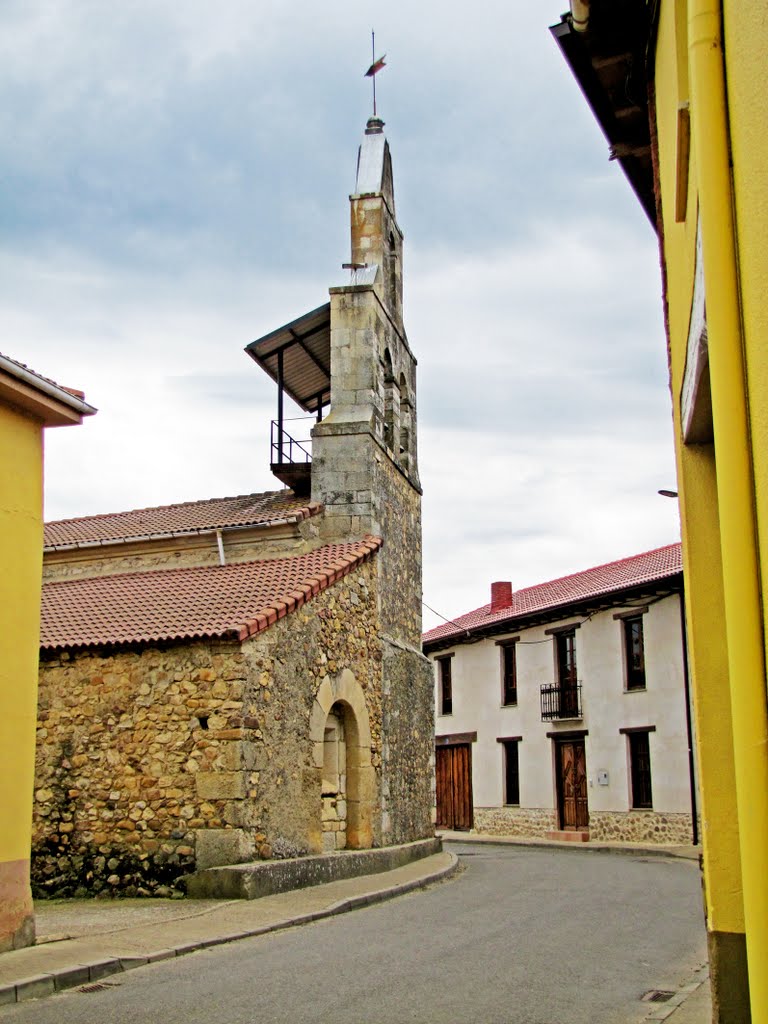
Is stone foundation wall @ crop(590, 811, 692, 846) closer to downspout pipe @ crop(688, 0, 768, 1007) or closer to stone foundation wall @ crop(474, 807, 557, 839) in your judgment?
stone foundation wall @ crop(474, 807, 557, 839)

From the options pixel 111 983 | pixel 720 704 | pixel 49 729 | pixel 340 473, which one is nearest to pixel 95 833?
pixel 49 729

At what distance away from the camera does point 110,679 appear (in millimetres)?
12977

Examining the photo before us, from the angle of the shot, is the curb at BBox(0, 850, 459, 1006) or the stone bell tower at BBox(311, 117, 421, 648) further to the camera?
the stone bell tower at BBox(311, 117, 421, 648)

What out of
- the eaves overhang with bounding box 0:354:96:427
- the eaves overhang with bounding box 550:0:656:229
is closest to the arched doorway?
the eaves overhang with bounding box 0:354:96:427

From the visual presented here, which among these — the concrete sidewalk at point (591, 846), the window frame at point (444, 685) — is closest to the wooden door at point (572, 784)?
the concrete sidewalk at point (591, 846)

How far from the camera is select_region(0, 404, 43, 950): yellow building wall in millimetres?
8406

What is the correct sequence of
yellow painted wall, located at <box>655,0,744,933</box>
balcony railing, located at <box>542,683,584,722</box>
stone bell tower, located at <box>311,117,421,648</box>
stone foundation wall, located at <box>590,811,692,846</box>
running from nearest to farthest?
yellow painted wall, located at <box>655,0,744,933</box> → stone bell tower, located at <box>311,117,421,648</box> → stone foundation wall, located at <box>590,811,692,846</box> → balcony railing, located at <box>542,683,584,722</box>

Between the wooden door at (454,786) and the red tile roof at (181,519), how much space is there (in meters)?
13.8

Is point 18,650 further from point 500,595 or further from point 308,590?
point 500,595

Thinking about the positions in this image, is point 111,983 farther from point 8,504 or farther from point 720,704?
point 720,704

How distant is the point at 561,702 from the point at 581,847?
4.52 metres

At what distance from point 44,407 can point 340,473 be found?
9221 millimetres

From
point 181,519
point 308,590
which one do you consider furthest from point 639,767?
point 308,590

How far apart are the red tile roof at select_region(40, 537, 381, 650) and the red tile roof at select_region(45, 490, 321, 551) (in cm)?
100
